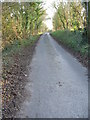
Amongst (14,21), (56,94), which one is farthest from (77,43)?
(56,94)

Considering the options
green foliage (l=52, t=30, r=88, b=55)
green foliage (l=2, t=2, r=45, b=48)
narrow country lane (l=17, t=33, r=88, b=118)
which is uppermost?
green foliage (l=2, t=2, r=45, b=48)

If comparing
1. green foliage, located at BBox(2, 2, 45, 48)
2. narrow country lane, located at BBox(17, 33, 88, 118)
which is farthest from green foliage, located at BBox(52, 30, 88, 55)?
green foliage, located at BBox(2, 2, 45, 48)

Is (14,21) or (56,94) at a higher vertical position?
(14,21)

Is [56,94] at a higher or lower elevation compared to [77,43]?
lower

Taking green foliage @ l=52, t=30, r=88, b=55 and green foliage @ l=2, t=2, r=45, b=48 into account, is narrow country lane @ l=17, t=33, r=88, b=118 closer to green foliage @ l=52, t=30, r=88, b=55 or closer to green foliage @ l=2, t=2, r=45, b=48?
green foliage @ l=2, t=2, r=45, b=48

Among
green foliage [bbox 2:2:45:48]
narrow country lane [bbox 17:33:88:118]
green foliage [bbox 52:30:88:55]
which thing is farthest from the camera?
green foliage [bbox 52:30:88:55]

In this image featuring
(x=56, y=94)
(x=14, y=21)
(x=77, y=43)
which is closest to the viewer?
(x=56, y=94)

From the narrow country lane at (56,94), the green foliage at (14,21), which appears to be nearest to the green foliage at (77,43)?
the narrow country lane at (56,94)

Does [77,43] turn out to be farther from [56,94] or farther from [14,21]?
[56,94]

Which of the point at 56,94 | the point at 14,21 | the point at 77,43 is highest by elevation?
the point at 14,21

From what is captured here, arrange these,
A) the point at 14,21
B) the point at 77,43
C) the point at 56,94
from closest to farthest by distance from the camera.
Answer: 1. the point at 56,94
2. the point at 14,21
3. the point at 77,43

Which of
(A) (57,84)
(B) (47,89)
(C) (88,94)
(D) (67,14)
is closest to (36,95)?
(B) (47,89)

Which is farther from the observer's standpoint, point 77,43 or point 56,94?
point 77,43

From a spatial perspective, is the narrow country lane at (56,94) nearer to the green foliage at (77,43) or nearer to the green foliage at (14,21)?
the green foliage at (14,21)
